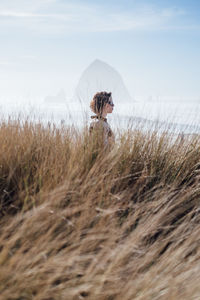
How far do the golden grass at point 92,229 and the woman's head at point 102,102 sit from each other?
75 cm

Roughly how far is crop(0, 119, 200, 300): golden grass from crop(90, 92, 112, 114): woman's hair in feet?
2.69

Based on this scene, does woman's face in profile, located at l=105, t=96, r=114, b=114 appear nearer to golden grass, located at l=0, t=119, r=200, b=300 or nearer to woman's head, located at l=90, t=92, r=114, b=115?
woman's head, located at l=90, t=92, r=114, b=115

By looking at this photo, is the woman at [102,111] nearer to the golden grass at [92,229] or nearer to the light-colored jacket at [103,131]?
the light-colored jacket at [103,131]

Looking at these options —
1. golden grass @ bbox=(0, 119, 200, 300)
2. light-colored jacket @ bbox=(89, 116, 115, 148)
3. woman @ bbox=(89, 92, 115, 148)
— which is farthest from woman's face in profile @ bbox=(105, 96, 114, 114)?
golden grass @ bbox=(0, 119, 200, 300)

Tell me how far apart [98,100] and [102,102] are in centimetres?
7

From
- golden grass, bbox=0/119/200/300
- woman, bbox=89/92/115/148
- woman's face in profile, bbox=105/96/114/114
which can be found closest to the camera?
golden grass, bbox=0/119/200/300

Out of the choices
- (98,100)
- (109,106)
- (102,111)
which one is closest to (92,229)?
(102,111)

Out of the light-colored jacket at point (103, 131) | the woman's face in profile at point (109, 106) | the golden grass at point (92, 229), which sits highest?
the woman's face in profile at point (109, 106)

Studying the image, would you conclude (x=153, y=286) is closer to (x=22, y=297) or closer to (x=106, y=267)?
(x=106, y=267)

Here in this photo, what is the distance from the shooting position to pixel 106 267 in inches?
61.7

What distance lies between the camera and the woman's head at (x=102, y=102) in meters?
3.42

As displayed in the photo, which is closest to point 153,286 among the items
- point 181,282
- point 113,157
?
point 181,282

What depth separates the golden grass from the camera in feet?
4.76

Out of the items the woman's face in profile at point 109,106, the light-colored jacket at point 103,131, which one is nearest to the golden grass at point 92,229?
the light-colored jacket at point 103,131
